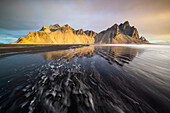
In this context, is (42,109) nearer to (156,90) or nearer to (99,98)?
(99,98)

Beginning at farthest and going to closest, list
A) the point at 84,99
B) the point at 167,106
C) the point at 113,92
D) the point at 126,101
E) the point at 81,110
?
the point at 113,92 → the point at 84,99 → the point at 126,101 → the point at 167,106 → the point at 81,110

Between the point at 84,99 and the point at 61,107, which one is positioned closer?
the point at 61,107

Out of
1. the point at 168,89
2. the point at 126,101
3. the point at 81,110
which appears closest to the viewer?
the point at 81,110

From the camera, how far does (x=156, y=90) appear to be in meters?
3.79

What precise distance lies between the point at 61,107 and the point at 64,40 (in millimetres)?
199470

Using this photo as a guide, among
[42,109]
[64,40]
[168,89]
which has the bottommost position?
[168,89]

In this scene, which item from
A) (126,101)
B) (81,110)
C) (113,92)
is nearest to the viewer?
(81,110)

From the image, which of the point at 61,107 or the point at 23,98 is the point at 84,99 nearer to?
the point at 61,107

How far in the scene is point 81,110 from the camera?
2.66m

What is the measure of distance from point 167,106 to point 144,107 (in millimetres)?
1190

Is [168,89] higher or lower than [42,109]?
lower

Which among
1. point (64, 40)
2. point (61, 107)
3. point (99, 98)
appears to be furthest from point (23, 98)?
point (64, 40)

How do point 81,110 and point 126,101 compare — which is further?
point 126,101

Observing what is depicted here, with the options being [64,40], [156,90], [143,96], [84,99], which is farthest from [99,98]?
[64,40]
